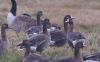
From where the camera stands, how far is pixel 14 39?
14.1 m

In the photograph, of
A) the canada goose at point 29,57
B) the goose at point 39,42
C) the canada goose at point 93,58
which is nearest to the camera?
the canada goose at point 29,57

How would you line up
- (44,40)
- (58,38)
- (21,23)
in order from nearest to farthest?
1. (44,40)
2. (58,38)
3. (21,23)

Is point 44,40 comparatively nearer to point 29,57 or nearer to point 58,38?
point 58,38

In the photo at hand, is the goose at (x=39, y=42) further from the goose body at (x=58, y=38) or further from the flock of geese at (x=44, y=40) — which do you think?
the goose body at (x=58, y=38)

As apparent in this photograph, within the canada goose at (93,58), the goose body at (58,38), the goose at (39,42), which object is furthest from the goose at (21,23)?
the canada goose at (93,58)

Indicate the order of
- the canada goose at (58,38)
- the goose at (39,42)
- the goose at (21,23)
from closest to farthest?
the goose at (39,42) → the canada goose at (58,38) → the goose at (21,23)

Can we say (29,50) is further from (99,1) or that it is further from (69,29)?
(99,1)

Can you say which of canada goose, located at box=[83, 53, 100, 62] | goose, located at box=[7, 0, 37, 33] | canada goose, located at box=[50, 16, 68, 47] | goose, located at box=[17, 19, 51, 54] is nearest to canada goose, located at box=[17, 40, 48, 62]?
goose, located at box=[17, 19, 51, 54]

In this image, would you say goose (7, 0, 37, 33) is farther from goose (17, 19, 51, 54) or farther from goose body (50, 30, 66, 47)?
goose (17, 19, 51, 54)

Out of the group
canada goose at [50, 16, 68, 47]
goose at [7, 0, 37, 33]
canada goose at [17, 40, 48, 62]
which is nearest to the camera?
canada goose at [17, 40, 48, 62]

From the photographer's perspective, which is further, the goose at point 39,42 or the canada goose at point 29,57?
the goose at point 39,42

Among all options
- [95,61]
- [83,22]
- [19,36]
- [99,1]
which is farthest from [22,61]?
[99,1]

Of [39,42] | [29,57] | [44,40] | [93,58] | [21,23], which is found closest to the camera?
[29,57]

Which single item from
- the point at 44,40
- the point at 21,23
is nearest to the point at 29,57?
the point at 44,40
